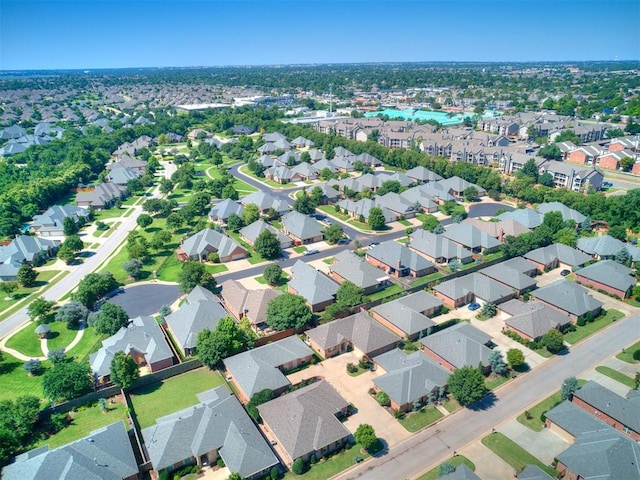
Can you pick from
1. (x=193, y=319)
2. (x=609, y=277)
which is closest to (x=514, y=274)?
(x=609, y=277)

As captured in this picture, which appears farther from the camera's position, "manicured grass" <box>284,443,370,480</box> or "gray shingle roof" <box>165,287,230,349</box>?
"gray shingle roof" <box>165,287,230,349</box>

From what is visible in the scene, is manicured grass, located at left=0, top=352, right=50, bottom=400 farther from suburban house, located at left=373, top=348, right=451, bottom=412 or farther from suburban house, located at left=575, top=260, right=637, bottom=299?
suburban house, located at left=575, top=260, right=637, bottom=299

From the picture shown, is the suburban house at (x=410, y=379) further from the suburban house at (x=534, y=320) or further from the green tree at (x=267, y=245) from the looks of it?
the green tree at (x=267, y=245)

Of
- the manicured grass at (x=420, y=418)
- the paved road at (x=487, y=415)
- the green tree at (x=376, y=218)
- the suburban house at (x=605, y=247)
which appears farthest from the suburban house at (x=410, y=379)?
the suburban house at (x=605, y=247)

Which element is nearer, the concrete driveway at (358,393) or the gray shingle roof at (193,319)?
the concrete driveway at (358,393)

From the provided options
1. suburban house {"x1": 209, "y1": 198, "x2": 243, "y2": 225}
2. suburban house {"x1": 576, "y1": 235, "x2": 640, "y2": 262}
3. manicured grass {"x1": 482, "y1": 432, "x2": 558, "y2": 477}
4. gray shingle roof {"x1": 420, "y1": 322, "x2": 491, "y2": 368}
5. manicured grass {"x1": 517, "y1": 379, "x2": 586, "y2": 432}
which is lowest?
manicured grass {"x1": 482, "y1": 432, "x2": 558, "y2": 477}

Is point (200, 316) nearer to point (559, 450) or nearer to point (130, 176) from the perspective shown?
point (559, 450)

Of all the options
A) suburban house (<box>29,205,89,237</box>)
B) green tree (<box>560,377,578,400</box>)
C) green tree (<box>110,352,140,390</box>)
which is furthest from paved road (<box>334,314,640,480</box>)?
suburban house (<box>29,205,89,237</box>)
